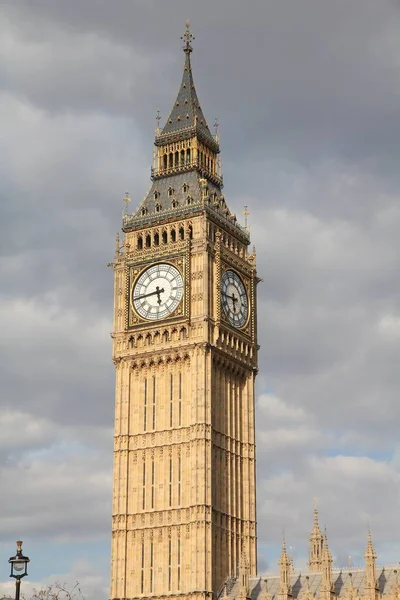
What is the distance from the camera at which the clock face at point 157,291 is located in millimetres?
101312

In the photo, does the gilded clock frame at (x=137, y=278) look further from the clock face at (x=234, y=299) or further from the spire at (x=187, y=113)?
the spire at (x=187, y=113)

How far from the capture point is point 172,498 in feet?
314

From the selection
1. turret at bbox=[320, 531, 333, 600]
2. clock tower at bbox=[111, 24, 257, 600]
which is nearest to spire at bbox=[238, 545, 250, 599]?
clock tower at bbox=[111, 24, 257, 600]

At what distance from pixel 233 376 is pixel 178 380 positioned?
650cm

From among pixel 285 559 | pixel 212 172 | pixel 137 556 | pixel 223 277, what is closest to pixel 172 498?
pixel 137 556

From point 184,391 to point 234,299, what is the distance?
11.1 meters

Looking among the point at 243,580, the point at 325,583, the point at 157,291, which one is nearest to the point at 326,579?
the point at 325,583

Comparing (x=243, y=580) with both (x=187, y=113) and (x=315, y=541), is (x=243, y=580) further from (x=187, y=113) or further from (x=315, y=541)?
(x=187, y=113)

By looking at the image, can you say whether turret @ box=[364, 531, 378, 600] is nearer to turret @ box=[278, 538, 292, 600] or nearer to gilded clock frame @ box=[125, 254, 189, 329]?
turret @ box=[278, 538, 292, 600]

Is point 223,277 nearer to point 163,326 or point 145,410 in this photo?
point 163,326

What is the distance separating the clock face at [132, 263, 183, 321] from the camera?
332ft

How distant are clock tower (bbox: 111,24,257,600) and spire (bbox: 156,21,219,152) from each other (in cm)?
114

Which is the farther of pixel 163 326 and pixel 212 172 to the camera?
pixel 212 172

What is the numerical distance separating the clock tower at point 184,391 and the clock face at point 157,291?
0.37 ft
